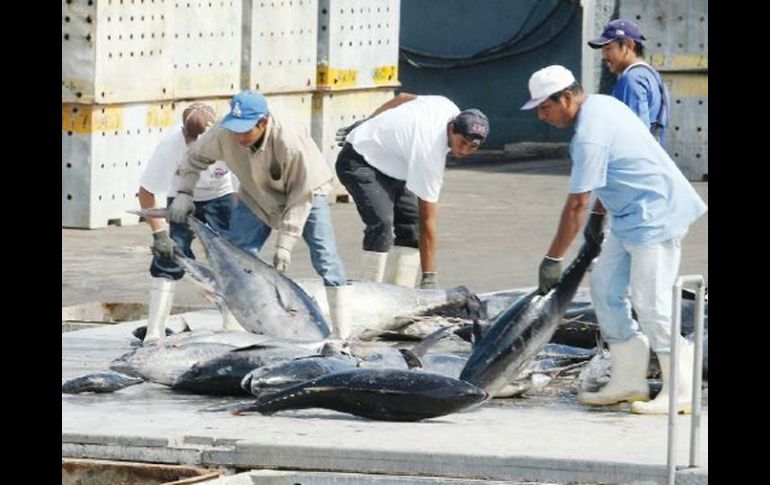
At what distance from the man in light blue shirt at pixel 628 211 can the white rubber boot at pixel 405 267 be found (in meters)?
3.67

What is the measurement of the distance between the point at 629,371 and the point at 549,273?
0.61 m

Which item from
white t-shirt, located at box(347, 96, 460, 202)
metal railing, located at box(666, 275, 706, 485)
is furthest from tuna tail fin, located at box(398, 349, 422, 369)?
white t-shirt, located at box(347, 96, 460, 202)

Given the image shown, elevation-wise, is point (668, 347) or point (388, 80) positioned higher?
point (388, 80)

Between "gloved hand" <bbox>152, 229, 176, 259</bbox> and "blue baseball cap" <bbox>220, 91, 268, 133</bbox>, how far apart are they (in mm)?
1041

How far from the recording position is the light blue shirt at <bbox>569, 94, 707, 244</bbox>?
10562mm

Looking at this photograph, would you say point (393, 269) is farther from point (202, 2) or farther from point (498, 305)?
point (202, 2)

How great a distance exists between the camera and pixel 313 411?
10.6 meters

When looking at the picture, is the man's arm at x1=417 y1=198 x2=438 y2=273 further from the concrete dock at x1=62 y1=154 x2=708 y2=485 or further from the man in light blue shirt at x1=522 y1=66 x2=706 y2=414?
the man in light blue shirt at x1=522 y1=66 x2=706 y2=414

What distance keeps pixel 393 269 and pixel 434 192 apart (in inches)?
34.0

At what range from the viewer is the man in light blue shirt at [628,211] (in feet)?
34.6

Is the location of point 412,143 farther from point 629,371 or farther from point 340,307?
point 629,371

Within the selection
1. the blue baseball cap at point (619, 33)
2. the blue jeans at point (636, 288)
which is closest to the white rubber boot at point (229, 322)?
the blue baseball cap at point (619, 33)

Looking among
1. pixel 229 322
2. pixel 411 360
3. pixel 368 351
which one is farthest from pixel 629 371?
pixel 229 322
